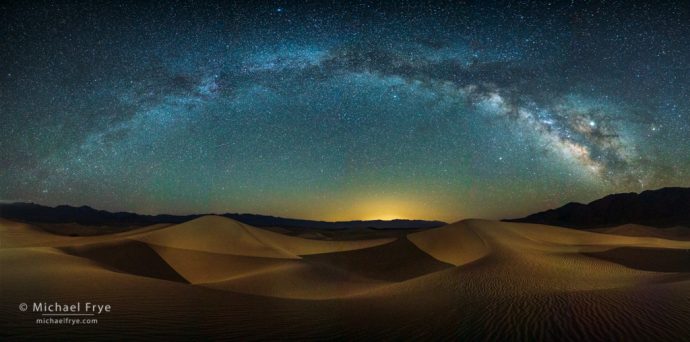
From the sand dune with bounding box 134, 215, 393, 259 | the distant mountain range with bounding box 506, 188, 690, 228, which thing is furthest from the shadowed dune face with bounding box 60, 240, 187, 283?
the distant mountain range with bounding box 506, 188, 690, 228

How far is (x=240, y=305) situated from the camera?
14.0 m

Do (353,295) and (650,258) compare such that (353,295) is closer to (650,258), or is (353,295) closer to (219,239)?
(219,239)

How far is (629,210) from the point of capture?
127 metres

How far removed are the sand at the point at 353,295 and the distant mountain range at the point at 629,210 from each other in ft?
325

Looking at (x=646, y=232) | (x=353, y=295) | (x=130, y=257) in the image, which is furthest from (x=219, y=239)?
(x=646, y=232)

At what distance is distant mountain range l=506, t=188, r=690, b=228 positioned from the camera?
371 ft

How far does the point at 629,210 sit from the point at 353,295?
139417 mm

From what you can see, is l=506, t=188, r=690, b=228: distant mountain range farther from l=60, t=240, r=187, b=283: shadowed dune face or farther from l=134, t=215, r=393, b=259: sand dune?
l=60, t=240, r=187, b=283: shadowed dune face

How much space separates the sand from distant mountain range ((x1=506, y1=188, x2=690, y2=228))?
325ft

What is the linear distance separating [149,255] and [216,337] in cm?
2044

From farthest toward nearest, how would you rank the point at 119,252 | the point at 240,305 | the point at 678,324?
1. the point at 119,252
2. the point at 240,305
3. the point at 678,324

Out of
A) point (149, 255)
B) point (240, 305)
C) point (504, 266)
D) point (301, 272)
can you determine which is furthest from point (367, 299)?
point (149, 255)

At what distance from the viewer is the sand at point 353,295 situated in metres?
10.5

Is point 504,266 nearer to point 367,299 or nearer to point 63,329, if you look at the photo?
point 367,299
